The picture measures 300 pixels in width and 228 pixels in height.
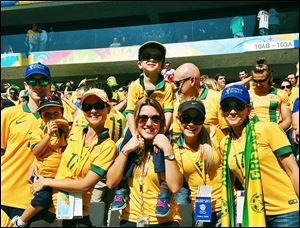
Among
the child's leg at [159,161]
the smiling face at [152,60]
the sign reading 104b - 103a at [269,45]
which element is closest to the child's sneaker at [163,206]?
the child's leg at [159,161]

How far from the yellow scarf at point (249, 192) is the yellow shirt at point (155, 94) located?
1.71 metres

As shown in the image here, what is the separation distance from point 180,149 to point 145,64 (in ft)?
5.17

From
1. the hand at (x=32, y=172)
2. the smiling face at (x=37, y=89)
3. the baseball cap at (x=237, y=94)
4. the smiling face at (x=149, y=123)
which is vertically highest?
the smiling face at (x=37, y=89)

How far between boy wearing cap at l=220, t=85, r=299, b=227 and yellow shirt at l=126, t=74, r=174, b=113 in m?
1.70

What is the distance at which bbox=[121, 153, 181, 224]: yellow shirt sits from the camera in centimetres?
338

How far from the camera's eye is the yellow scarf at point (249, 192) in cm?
325

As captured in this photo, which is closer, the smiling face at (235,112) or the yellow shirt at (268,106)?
the smiling face at (235,112)

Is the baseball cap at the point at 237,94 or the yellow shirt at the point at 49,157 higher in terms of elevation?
the baseball cap at the point at 237,94

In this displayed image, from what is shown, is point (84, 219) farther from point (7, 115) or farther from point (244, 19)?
point (244, 19)

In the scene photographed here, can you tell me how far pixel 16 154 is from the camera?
397 cm

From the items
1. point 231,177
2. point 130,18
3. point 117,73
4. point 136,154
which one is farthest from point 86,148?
point 130,18

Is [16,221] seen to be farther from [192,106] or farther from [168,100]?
[168,100]

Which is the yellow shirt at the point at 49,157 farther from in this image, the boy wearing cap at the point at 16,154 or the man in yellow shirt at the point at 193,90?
the man in yellow shirt at the point at 193,90

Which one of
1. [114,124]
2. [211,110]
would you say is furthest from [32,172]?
[211,110]
